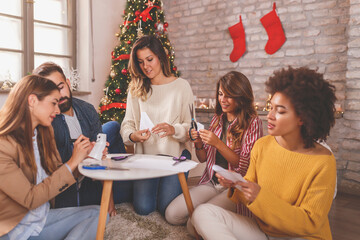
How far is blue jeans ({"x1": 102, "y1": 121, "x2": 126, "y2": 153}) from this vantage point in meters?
2.54

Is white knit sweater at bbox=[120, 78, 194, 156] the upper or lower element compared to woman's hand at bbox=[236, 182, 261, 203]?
upper

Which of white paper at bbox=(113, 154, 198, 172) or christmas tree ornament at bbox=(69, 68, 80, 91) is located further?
christmas tree ornament at bbox=(69, 68, 80, 91)

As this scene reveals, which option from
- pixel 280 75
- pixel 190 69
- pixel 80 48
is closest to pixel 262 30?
pixel 190 69

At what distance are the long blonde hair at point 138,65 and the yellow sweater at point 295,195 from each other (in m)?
1.20

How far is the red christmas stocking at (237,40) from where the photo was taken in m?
4.25

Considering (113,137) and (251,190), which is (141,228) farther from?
(251,190)

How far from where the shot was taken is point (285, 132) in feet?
4.42

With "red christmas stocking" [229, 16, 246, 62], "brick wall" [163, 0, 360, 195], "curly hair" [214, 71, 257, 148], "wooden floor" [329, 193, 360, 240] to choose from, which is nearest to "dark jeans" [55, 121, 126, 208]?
"curly hair" [214, 71, 257, 148]

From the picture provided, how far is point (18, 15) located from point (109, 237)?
10.2 ft

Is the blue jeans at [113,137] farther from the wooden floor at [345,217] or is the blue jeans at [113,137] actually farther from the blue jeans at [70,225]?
the wooden floor at [345,217]

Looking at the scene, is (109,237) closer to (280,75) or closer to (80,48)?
(280,75)

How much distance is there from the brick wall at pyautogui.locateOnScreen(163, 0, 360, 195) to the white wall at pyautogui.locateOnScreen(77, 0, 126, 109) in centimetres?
108

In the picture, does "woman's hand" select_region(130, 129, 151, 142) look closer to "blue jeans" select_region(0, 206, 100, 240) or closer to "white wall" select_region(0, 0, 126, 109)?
"blue jeans" select_region(0, 206, 100, 240)

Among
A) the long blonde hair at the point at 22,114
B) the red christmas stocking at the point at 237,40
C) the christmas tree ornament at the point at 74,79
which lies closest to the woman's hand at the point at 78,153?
the long blonde hair at the point at 22,114
